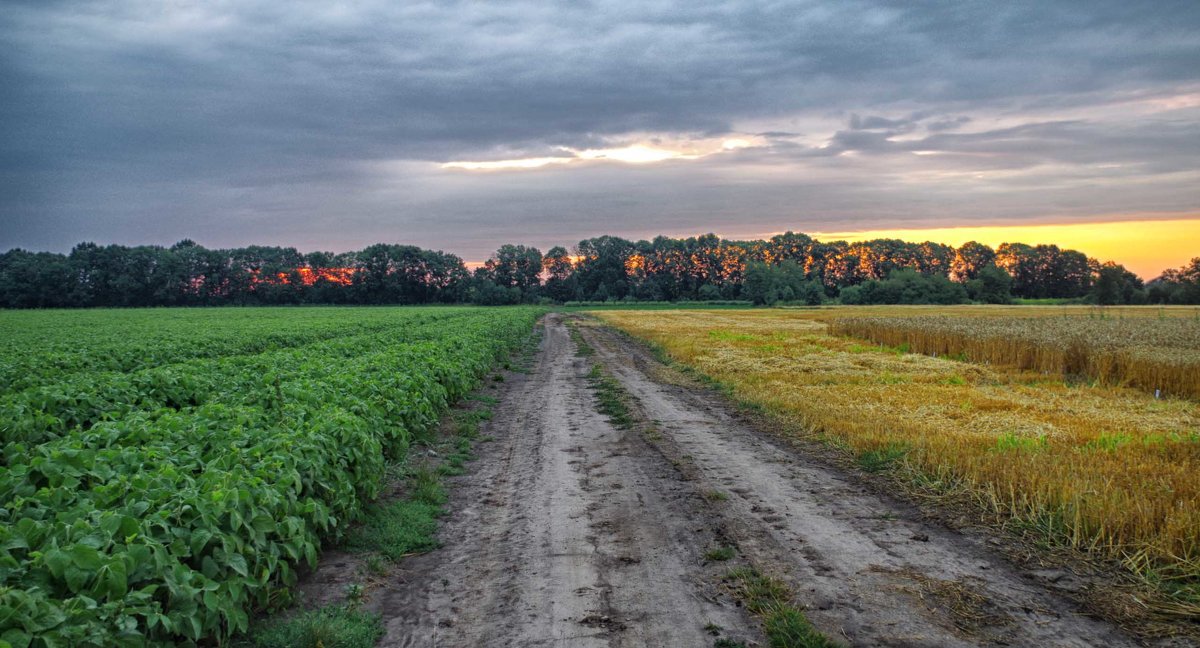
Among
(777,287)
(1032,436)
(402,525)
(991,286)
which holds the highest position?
(777,287)

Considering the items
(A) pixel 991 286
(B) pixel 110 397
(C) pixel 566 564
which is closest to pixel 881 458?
(C) pixel 566 564

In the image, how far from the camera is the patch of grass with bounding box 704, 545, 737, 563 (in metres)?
6.13

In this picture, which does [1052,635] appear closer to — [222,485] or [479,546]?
[479,546]

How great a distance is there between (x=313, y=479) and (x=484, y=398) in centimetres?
1022

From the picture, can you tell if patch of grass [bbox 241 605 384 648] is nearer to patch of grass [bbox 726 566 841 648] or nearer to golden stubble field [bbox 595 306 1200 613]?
patch of grass [bbox 726 566 841 648]

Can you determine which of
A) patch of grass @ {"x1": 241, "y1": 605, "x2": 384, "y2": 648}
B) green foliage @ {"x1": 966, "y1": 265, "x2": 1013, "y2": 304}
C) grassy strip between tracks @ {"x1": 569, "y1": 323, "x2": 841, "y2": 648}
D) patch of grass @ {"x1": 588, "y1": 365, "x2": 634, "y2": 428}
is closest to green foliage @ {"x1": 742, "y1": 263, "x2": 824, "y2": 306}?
green foliage @ {"x1": 966, "y1": 265, "x2": 1013, "y2": 304}

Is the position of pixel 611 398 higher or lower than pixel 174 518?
lower

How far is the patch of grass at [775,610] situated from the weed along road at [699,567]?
1cm

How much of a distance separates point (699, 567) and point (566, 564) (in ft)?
3.94

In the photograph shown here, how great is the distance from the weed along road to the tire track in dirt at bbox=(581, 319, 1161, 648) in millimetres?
20

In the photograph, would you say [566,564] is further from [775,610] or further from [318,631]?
[318,631]

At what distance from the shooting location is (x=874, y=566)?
5.97 m

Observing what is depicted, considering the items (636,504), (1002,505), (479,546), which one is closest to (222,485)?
(479,546)

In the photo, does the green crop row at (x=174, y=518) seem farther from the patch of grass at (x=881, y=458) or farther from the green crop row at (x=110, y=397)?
the patch of grass at (x=881, y=458)
